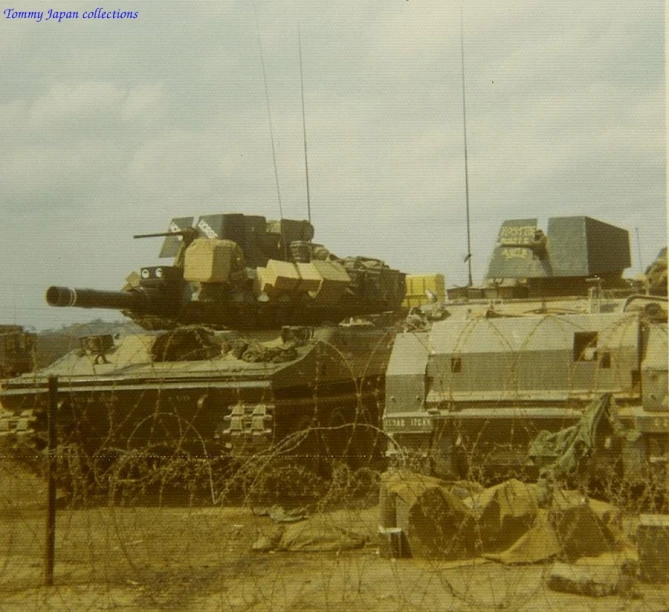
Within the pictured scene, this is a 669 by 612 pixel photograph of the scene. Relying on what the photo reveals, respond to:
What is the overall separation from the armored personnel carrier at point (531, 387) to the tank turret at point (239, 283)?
2.59m

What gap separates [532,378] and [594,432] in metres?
1.19

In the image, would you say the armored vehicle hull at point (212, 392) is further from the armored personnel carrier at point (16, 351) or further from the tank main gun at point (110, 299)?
the armored personnel carrier at point (16, 351)

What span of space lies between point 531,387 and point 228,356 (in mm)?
4033

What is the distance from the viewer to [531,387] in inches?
343

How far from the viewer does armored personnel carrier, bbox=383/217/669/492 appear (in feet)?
25.6

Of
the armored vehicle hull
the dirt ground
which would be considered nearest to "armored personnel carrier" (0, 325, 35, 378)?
the armored vehicle hull

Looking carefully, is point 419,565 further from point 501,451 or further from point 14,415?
point 14,415

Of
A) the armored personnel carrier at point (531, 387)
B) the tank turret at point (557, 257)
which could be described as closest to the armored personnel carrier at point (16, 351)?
the tank turret at point (557, 257)

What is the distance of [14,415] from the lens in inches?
452

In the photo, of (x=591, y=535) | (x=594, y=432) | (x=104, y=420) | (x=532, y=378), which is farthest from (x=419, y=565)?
(x=104, y=420)

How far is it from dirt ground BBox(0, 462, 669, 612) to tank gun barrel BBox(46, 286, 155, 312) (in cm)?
321

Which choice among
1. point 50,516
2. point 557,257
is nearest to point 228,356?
point 557,257

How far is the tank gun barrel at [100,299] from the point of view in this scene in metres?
11.0

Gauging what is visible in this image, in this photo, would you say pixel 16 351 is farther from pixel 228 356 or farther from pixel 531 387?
pixel 531 387
